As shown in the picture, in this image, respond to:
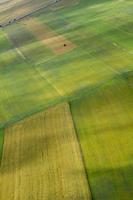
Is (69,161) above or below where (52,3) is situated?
above

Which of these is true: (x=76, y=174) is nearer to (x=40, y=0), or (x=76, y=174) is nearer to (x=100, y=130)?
(x=100, y=130)

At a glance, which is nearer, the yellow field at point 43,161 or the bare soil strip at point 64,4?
the yellow field at point 43,161

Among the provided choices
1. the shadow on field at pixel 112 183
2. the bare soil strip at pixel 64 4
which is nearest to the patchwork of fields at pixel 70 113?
the shadow on field at pixel 112 183

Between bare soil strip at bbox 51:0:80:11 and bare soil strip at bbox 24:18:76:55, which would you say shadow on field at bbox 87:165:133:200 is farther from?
bare soil strip at bbox 51:0:80:11

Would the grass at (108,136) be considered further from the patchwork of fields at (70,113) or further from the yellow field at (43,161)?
the yellow field at (43,161)

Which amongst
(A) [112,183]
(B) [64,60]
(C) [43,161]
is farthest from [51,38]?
(A) [112,183]

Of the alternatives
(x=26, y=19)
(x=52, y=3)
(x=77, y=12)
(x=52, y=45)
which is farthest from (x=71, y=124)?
(x=52, y=3)
